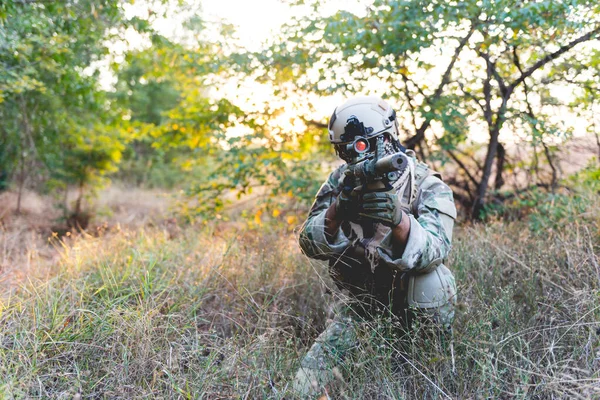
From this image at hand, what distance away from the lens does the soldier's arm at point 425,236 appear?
2305 mm

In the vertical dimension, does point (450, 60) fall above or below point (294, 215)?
above

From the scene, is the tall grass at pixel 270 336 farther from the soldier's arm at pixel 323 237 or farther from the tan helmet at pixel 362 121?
the tan helmet at pixel 362 121

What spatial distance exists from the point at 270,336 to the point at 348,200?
34.0 inches

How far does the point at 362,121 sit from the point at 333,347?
3.80ft

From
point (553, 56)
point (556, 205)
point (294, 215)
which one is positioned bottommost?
point (294, 215)

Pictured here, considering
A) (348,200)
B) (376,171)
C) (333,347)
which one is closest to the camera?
(376,171)

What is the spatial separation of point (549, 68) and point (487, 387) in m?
3.71

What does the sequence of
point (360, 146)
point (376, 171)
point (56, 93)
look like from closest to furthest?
point (376, 171), point (360, 146), point (56, 93)

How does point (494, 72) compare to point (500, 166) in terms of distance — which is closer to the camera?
point (494, 72)

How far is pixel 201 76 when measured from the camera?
5578 mm

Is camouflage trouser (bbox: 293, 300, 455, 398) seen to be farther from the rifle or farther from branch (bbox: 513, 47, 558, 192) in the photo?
branch (bbox: 513, 47, 558, 192)

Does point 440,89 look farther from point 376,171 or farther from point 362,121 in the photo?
point 376,171

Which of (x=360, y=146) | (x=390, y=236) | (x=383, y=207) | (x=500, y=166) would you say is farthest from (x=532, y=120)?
(x=383, y=207)

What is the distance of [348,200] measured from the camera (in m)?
2.34
